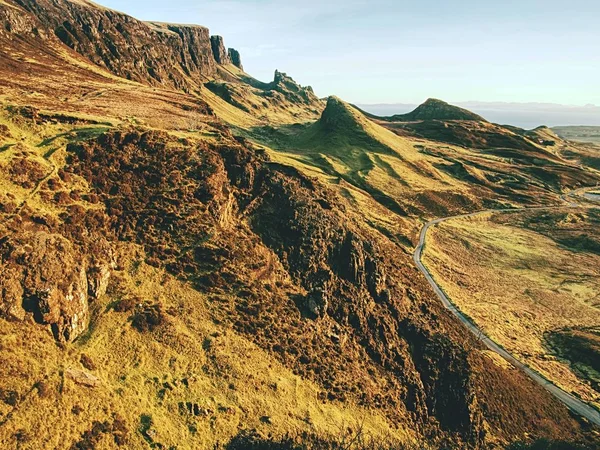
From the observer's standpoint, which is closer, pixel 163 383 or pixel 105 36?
pixel 163 383

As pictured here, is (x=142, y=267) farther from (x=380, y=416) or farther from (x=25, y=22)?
(x=25, y=22)

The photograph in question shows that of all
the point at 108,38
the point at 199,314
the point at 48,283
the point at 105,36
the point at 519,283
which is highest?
the point at 105,36

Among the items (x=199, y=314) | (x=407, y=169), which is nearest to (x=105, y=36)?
(x=407, y=169)

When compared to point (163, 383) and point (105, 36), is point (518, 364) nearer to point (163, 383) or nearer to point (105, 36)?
point (163, 383)

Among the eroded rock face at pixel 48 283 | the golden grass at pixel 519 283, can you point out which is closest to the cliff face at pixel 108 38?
the eroded rock face at pixel 48 283

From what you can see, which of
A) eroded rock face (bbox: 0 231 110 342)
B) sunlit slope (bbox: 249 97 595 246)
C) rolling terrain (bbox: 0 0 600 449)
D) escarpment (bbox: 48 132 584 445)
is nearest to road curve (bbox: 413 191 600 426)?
rolling terrain (bbox: 0 0 600 449)

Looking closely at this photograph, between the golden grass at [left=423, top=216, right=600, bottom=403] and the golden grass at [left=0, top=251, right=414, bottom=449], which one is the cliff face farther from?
the golden grass at [left=423, top=216, right=600, bottom=403]

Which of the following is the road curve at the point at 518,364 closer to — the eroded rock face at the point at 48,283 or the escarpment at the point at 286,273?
the escarpment at the point at 286,273

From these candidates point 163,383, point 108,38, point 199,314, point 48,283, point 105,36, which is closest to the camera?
point 48,283
